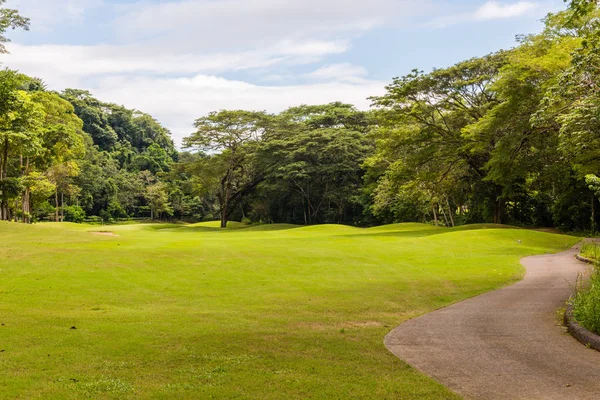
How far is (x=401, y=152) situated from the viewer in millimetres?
39781

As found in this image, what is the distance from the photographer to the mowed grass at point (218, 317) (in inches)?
218

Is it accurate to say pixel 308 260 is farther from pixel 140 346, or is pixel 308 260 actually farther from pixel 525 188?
pixel 525 188

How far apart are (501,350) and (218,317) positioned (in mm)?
5025

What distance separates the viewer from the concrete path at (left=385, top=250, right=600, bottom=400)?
563 centimetres

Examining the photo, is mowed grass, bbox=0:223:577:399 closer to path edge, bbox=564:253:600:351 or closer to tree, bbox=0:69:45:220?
path edge, bbox=564:253:600:351

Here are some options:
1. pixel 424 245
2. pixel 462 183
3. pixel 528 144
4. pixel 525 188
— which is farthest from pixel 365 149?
pixel 424 245

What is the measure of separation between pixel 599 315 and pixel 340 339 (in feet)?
13.7

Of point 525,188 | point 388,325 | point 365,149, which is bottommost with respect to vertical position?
point 388,325

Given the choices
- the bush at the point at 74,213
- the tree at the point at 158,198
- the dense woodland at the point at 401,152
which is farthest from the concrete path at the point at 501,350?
the tree at the point at 158,198

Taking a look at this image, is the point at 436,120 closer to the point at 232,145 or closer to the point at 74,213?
the point at 232,145

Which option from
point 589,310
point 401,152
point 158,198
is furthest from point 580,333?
point 158,198

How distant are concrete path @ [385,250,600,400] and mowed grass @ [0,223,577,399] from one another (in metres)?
0.41

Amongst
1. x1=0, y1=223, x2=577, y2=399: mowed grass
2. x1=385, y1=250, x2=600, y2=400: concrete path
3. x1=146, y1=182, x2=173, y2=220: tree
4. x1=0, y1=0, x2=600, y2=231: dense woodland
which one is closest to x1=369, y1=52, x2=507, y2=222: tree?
x1=0, y1=0, x2=600, y2=231: dense woodland

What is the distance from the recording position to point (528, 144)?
98.2ft
